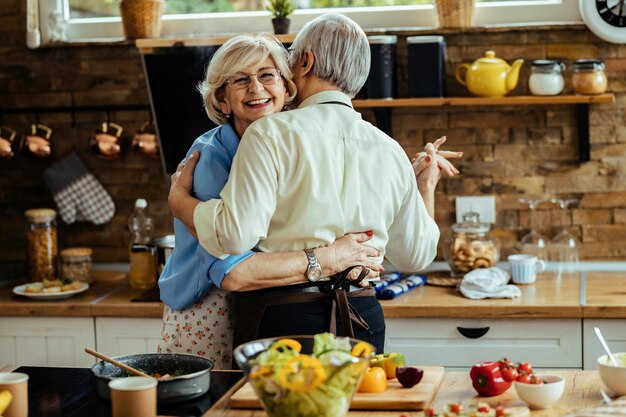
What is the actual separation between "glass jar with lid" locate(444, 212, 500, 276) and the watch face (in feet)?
3.04

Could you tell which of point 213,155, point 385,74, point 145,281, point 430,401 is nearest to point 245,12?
point 385,74

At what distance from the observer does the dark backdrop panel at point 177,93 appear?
355 centimetres

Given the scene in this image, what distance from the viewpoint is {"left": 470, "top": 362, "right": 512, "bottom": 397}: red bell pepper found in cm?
188

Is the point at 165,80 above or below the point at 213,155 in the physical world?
above

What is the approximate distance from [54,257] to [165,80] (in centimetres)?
89

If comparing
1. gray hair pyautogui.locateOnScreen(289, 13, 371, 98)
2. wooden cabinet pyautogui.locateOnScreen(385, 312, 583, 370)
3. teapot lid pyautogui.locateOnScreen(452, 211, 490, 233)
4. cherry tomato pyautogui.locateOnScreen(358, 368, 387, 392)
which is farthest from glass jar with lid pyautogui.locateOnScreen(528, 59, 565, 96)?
cherry tomato pyautogui.locateOnScreen(358, 368, 387, 392)

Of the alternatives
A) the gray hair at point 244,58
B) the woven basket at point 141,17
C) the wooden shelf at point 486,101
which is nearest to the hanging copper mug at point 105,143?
the woven basket at point 141,17

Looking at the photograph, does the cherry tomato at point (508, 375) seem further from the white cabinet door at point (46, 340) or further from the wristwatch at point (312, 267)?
the white cabinet door at point (46, 340)

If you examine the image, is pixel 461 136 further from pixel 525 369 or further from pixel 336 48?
pixel 525 369

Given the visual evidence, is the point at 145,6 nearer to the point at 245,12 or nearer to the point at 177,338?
the point at 245,12

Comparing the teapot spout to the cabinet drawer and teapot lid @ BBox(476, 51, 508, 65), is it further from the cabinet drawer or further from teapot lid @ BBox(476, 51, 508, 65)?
the cabinet drawer

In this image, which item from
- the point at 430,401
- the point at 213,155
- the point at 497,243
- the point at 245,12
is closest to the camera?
the point at 430,401

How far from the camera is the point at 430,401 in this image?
189 centimetres

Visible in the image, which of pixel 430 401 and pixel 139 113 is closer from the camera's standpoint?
pixel 430 401
